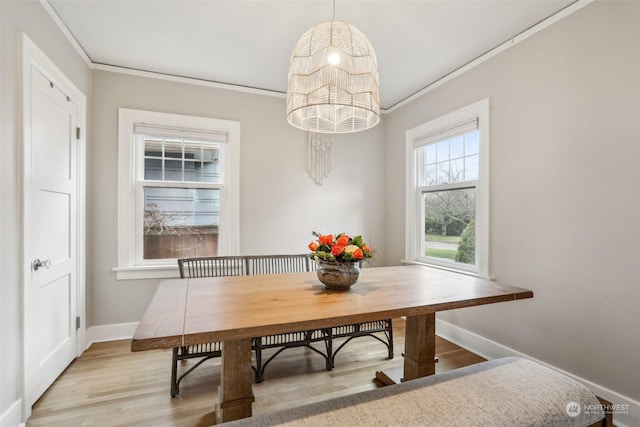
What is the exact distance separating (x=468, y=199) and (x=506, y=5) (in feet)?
5.07

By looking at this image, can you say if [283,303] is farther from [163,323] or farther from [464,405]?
[464,405]

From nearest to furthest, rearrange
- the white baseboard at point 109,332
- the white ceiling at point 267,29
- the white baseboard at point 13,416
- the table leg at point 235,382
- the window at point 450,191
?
the table leg at point 235,382 → the white baseboard at point 13,416 → the white ceiling at point 267,29 → the window at point 450,191 → the white baseboard at point 109,332

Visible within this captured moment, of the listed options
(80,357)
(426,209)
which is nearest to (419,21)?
(426,209)

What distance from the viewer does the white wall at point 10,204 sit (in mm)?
1635

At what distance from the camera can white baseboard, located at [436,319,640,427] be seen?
5.83 feet

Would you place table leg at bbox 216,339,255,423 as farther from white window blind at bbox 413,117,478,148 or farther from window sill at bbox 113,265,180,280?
white window blind at bbox 413,117,478,148

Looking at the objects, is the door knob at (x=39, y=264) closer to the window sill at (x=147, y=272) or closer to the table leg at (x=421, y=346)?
the window sill at (x=147, y=272)

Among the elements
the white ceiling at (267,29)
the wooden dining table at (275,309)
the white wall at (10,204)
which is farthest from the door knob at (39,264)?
the white ceiling at (267,29)

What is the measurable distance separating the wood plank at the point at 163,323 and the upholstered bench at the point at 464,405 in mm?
386

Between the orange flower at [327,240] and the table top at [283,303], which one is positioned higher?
the orange flower at [327,240]

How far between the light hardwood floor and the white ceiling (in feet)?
8.32

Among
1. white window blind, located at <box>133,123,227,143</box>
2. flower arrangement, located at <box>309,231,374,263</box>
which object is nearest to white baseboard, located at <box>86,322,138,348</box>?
white window blind, located at <box>133,123,227,143</box>

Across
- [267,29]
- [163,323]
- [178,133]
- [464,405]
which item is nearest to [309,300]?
[163,323]

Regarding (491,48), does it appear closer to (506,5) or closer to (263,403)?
(506,5)
